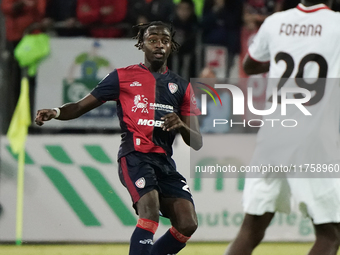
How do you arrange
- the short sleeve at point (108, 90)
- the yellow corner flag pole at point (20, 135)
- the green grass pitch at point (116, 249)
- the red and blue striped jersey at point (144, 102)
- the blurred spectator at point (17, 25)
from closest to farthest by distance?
the red and blue striped jersey at point (144, 102) < the short sleeve at point (108, 90) < the green grass pitch at point (116, 249) < the yellow corner flag pole at point (20, 135) < the blurred spectator at point (17, 25)

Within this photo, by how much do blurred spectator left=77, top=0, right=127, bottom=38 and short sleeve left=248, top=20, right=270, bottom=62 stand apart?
2998mm

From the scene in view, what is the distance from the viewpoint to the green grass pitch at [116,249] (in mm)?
6012

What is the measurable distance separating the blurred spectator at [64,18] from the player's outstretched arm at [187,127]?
311 centimetres

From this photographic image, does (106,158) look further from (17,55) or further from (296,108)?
(296,108)

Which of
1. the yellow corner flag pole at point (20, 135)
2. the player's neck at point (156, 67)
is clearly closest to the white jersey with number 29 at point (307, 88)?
the player's neck at point (156, 67)

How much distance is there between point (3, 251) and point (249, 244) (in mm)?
3096

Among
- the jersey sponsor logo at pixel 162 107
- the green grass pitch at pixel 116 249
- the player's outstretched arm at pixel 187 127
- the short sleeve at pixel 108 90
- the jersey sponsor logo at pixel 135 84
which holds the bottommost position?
the green grass pitch at pixel 116 249

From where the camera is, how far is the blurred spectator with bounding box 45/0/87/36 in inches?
271

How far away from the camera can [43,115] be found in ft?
12.7

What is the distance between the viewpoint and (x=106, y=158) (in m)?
6.50

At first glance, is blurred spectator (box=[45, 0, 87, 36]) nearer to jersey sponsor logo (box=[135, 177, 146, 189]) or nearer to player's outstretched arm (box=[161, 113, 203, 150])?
player's outstretched arm (box=[161, 113, 203, 150])

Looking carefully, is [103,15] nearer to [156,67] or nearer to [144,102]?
[156,67]

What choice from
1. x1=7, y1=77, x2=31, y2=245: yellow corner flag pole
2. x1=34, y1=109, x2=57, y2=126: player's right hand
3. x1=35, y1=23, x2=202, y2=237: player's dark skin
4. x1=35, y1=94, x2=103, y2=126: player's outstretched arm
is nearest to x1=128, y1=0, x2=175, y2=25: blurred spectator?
x1=7, y1=77, x2=31, y2=245: yellow corner flag pole

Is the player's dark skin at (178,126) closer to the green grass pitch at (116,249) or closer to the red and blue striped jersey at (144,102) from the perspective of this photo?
the red and blue striped jersey at (144,102)
